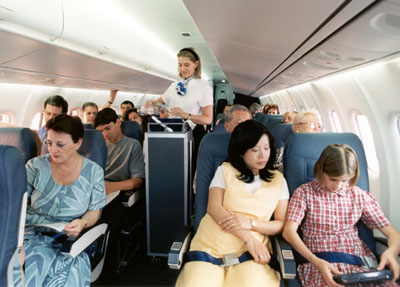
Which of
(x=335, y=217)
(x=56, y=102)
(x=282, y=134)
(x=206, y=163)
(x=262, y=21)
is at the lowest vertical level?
(x=335, y=217)

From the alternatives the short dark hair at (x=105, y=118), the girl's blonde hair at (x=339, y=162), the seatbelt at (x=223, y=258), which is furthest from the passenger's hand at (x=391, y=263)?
the short dark hair at (x=105, y=118)

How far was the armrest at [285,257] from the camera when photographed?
176 centimetres

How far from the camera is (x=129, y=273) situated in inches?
124

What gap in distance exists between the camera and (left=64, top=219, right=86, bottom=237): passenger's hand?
212 cm

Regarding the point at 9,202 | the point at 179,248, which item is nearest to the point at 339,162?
the point at 179,248

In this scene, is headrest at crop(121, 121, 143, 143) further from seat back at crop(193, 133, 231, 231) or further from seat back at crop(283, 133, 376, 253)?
seat back at crop(283, 133, 376, 253)

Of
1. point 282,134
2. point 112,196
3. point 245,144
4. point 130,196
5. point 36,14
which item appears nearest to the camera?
point 245,144

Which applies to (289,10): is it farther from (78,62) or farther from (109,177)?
(78,62)

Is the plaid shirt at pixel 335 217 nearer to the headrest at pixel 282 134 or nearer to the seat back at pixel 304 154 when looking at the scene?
the seat back at pixel 304 154

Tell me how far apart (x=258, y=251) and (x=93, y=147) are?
5.56ft

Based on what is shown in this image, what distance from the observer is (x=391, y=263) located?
5.92ft

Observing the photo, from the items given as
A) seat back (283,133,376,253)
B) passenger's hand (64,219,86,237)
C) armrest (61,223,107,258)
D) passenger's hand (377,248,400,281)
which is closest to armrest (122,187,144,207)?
armrest (61,223,107,258)

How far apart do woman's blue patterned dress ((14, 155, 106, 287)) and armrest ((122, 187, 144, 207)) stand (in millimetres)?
517

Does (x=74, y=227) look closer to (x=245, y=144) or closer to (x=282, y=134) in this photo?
(x=245, y=144)
